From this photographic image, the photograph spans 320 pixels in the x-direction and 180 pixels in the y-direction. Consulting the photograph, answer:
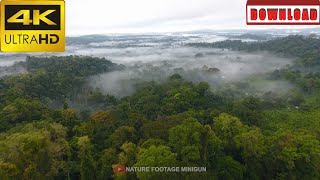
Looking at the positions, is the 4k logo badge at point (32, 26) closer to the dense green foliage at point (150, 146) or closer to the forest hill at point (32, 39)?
the forest hill at point (32, 39)

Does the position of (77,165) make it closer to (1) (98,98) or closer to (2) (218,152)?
(2) (218,152)

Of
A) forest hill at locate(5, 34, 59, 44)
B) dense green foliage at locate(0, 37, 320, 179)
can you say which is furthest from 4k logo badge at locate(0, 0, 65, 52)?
dense green foliage at locate(0, 37, 320, 179)

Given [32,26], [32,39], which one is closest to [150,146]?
[32,39]

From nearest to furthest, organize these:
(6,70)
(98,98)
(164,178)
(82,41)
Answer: (164,178) → (98,98) → (6,70) → (82,41)

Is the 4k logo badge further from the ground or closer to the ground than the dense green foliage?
further from the ground

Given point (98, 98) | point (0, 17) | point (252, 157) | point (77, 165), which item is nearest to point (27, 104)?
point (77, 165)

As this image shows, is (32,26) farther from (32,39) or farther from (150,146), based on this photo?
(150,146)

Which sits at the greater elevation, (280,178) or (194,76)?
(194,76)

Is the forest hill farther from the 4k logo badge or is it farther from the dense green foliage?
the dense green foliage
